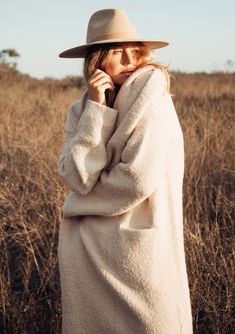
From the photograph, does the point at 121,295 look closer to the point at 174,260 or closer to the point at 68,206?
the point at 174,260

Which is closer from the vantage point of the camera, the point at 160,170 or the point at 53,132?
the point at 160,170

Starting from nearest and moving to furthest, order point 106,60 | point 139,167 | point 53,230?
1. point 139,167
2. point 106,60
3. point 53,230

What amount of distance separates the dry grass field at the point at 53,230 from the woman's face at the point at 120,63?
0.92m

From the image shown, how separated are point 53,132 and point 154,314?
3.40 metres

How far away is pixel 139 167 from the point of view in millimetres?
1126

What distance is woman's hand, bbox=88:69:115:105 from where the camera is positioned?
4.02 feet

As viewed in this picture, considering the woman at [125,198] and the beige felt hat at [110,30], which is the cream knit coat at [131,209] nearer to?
the woman at [125,198]

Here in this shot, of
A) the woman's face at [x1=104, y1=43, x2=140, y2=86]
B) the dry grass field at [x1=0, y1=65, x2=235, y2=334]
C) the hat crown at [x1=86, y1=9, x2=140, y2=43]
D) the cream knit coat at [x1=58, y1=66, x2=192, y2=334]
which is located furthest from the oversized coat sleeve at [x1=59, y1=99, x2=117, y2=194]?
the dry grass field at [x1=0, y1=65, x2=235, y2=334]

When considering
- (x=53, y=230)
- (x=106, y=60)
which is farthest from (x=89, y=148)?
(x=53, y=230)

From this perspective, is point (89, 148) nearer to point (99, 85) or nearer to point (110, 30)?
point (99, 85)

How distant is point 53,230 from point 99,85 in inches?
62.2

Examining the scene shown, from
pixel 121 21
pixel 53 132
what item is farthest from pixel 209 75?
pixel 121 21

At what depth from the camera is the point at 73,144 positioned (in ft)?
4.07

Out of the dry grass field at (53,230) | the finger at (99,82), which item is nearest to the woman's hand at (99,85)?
the finger at (99,82)
